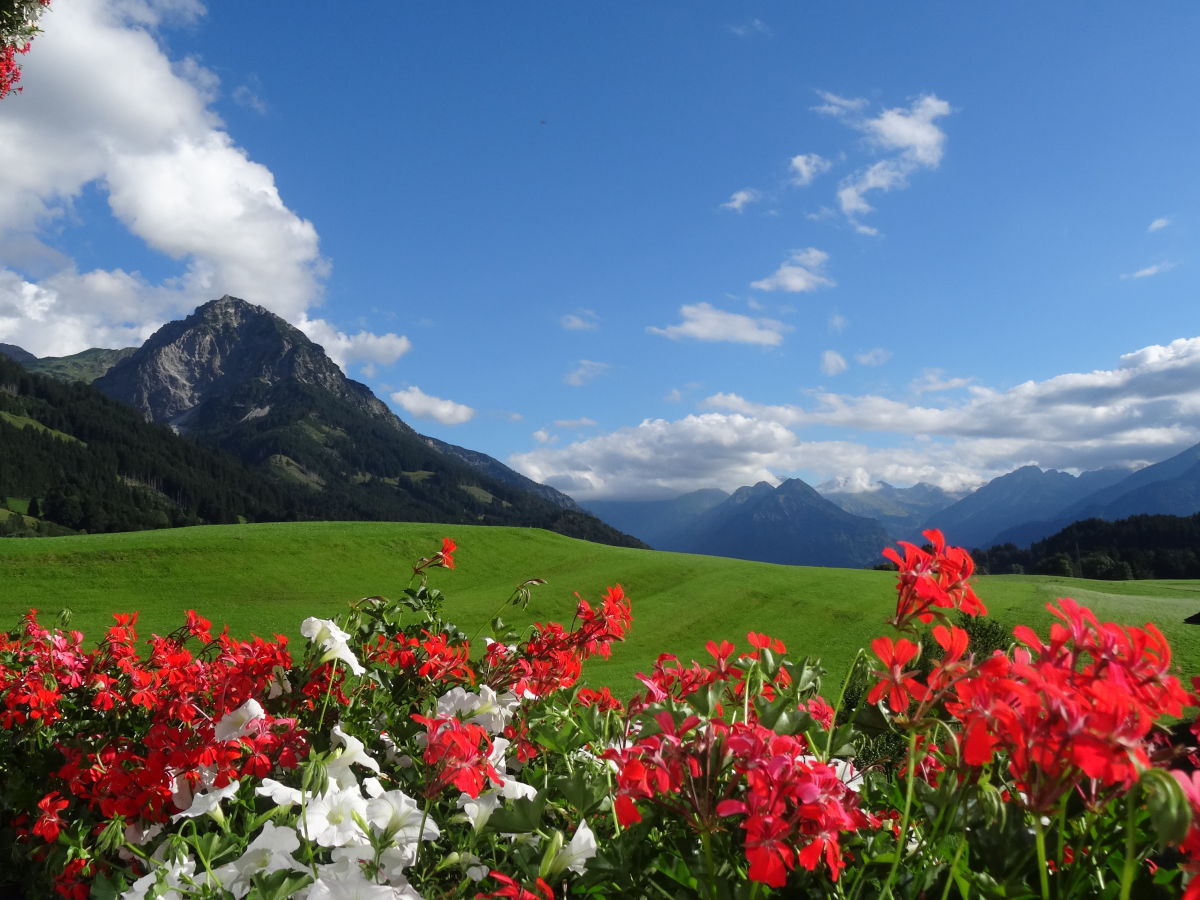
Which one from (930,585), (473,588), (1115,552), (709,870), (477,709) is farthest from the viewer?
(1115,552)

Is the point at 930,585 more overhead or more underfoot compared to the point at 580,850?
more overhead

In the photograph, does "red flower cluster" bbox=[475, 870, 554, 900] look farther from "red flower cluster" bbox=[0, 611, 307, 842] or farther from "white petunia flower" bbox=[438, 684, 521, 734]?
"red flower cluster" bbox=[0, 611, 307, 842]

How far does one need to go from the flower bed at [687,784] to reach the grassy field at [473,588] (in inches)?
566

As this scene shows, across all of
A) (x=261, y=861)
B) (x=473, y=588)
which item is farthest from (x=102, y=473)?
(x=261, y=861)

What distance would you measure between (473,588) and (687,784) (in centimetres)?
2959

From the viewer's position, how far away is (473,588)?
2997 cm

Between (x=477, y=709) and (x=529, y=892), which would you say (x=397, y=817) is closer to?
A: (x=529, y=892)

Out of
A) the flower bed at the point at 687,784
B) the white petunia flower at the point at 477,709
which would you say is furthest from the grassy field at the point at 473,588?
the white petunia flower at the point at 477,709

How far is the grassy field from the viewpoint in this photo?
22.6 meters

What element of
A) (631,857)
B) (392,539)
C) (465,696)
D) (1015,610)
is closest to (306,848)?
(631,857)

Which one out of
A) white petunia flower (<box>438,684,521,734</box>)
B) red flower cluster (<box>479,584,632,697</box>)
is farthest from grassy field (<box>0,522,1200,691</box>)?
white petunia flower (<box>438,684,521,734</box>)

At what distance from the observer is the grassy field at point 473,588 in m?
22.6

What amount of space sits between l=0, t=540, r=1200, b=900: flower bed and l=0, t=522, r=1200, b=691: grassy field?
566 inches

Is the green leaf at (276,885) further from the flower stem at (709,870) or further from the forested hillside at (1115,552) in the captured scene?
the forested hillside at (1115,552)
